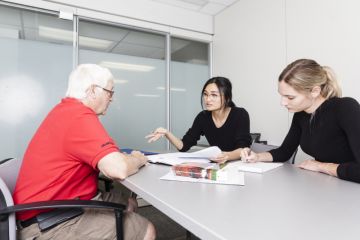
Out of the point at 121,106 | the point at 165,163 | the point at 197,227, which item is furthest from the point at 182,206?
the point at 121,106

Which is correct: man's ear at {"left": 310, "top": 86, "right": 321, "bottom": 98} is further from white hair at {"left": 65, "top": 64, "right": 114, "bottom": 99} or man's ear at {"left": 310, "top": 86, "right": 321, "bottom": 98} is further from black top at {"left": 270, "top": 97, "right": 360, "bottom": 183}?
white hair at {"left": 65, "top": 64, "right": 114, "bottom": 99}

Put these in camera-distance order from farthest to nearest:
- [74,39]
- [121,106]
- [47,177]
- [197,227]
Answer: [121,106] → [74,39] → [47,177] → [197,227]

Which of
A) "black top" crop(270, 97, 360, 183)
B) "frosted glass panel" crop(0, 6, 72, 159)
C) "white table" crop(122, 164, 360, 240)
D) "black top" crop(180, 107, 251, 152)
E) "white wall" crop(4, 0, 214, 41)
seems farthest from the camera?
"white wall" crop(4, 0, 214, 41)

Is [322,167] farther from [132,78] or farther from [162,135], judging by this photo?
[132,78]

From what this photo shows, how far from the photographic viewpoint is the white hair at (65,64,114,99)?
4.08ft

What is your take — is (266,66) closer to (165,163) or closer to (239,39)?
(239,39)

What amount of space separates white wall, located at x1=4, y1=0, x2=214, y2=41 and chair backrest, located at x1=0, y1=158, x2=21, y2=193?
2267mm

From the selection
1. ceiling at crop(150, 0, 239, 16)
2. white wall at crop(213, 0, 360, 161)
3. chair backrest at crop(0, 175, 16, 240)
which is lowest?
chair backrest at crop(0, 175, 16, 240)

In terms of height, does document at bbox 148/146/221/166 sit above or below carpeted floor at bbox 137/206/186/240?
above

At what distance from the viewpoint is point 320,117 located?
1.33 metres

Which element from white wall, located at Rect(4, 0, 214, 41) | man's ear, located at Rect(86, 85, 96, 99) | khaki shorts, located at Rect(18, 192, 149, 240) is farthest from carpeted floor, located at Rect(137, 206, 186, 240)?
white wall, located at Rect(4, 0, 214, 41)

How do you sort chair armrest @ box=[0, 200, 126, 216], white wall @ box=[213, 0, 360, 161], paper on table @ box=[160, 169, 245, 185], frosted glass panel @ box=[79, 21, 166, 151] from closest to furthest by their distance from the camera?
chair armrest @ box=[0, 200, 126, 216] → paper on table @ box=[160, 169, 245, 185] → white wall @ box=[213, 0, 360, 161] → frosted glass panel @ box=[79, 21, 166, 151]

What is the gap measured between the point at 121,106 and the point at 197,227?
111 inches

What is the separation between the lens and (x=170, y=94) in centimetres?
368
